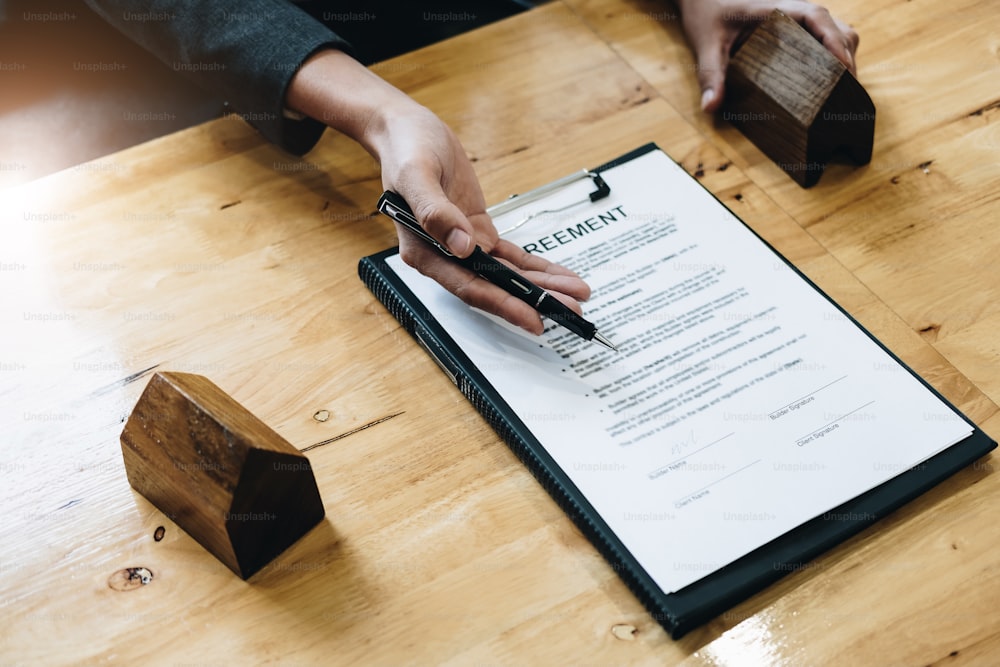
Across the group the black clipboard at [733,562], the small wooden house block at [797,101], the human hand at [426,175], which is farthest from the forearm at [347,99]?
the small wooden house block at [797,101]

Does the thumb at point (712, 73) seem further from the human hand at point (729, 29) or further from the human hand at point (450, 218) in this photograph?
the human hand at point (450, 218)

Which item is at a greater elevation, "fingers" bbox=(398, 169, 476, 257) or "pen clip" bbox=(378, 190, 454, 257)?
"fingers" bbox=(398, 169, 476, 257)

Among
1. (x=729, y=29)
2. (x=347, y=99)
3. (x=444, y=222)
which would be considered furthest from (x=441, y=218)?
(x=729, y=29)

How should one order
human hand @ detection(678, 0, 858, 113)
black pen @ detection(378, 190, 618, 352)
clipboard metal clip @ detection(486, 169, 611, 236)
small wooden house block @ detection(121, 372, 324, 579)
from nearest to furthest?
1. small wooden house block @ detection(121, 372, 324, 579)
2. black pen @ detection(378, 190, 618, 352)
3. clipboard metal clip @ detection(486, 169, 611, 236)
4. human hand @ detection(678, 0, 858, 113)

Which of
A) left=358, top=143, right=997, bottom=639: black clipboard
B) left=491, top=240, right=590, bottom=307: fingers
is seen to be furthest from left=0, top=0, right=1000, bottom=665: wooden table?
left=491, top=240, right=590, bottom=307: fingers

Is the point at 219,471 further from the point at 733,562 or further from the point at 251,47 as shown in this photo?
the point at 251,47

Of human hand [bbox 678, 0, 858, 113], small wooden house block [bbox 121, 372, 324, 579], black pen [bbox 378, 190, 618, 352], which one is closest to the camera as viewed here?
small wooden house block [bbox 121, 372, 324, 579]

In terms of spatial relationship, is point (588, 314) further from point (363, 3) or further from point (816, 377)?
point (363, 3)

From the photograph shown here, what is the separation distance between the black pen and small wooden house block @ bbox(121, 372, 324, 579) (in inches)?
10.3

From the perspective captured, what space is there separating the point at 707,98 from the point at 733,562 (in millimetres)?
618

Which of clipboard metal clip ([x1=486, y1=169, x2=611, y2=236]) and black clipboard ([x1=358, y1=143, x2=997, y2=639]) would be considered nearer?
black clipboard ([x1=358, y1=143, x2=997, y2=639])

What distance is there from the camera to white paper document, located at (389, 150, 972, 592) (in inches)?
30.8

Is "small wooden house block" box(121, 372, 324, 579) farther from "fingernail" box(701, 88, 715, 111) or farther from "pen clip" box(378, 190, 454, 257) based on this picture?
"fingernail" box(701, 88, 715, 111)

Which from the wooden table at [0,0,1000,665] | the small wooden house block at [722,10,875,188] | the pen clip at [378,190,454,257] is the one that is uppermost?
the small wooden house block at [722,10,875,188]
